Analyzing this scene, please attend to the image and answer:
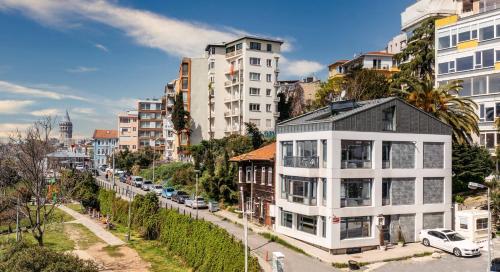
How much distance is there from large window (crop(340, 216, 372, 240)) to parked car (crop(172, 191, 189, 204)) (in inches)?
1202

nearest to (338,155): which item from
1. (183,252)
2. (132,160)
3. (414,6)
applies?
(183,252)

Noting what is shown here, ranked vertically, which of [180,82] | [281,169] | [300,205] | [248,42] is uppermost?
[248,42]

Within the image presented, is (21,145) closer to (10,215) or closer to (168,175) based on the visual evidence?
(10,215)

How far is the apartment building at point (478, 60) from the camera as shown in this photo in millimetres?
50812

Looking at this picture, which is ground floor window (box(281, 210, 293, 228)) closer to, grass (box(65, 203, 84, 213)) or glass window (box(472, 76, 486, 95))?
glass window (box(472, 76, 486, 95))

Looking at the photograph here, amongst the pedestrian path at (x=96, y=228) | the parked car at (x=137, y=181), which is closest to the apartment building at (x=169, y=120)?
the parked car at (x=137, y=181)

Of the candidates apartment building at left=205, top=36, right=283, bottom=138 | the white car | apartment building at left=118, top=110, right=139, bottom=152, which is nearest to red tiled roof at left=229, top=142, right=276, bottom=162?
the white car

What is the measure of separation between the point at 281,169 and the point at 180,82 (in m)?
60.9

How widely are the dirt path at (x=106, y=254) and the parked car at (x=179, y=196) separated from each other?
1360 centimetres

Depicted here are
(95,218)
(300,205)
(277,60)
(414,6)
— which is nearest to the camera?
(300,205)

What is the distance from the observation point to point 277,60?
91.0 m

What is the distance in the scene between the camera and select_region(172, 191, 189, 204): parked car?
63188 mm

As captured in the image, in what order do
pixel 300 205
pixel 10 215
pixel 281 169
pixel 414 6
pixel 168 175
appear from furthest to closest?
pixel 168 175 < pixel 414 6 < pixel 10 215 < pixel 281 169 < pixel 300 205

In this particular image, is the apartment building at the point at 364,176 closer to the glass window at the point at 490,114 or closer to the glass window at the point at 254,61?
the glass window at the point at 490,114
